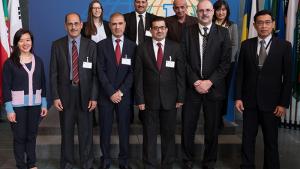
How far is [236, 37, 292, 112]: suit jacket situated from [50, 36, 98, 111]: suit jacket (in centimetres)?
147

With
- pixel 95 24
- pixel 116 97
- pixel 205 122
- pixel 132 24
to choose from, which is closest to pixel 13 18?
pixel 95 24

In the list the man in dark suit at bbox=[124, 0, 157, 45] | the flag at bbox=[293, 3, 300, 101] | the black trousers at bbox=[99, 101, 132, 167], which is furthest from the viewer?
the flag at bbox=[293, 3, 300, 101]

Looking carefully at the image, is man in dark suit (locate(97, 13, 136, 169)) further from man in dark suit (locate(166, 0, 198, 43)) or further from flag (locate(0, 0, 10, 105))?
flag (locate(0, 0, 10, 105))

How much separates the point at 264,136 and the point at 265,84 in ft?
1.68

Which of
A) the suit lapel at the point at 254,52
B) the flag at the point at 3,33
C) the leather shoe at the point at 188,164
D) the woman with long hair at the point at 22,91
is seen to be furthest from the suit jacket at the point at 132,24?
the flag at the point at 3,33

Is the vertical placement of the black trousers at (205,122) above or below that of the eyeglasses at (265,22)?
below

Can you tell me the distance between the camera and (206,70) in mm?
3525

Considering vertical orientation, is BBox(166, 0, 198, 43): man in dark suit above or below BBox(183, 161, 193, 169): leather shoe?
above

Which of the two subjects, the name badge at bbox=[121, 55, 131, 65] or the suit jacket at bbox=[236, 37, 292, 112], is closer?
the suit jacket at bbox=[236, 37, 292, 112]

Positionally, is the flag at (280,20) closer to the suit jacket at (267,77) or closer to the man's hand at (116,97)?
the suit jacket at (267,77)

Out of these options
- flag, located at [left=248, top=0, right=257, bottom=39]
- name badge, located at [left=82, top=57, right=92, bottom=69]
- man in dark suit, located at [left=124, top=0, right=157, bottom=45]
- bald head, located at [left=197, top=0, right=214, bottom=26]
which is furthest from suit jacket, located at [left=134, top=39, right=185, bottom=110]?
flag, located at [left=248, top=0, right=257, bottom=39]

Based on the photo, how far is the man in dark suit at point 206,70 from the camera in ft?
11.5

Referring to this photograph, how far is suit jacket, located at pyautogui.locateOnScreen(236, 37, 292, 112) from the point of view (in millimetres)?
3223

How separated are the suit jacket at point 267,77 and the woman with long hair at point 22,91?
1.99m
